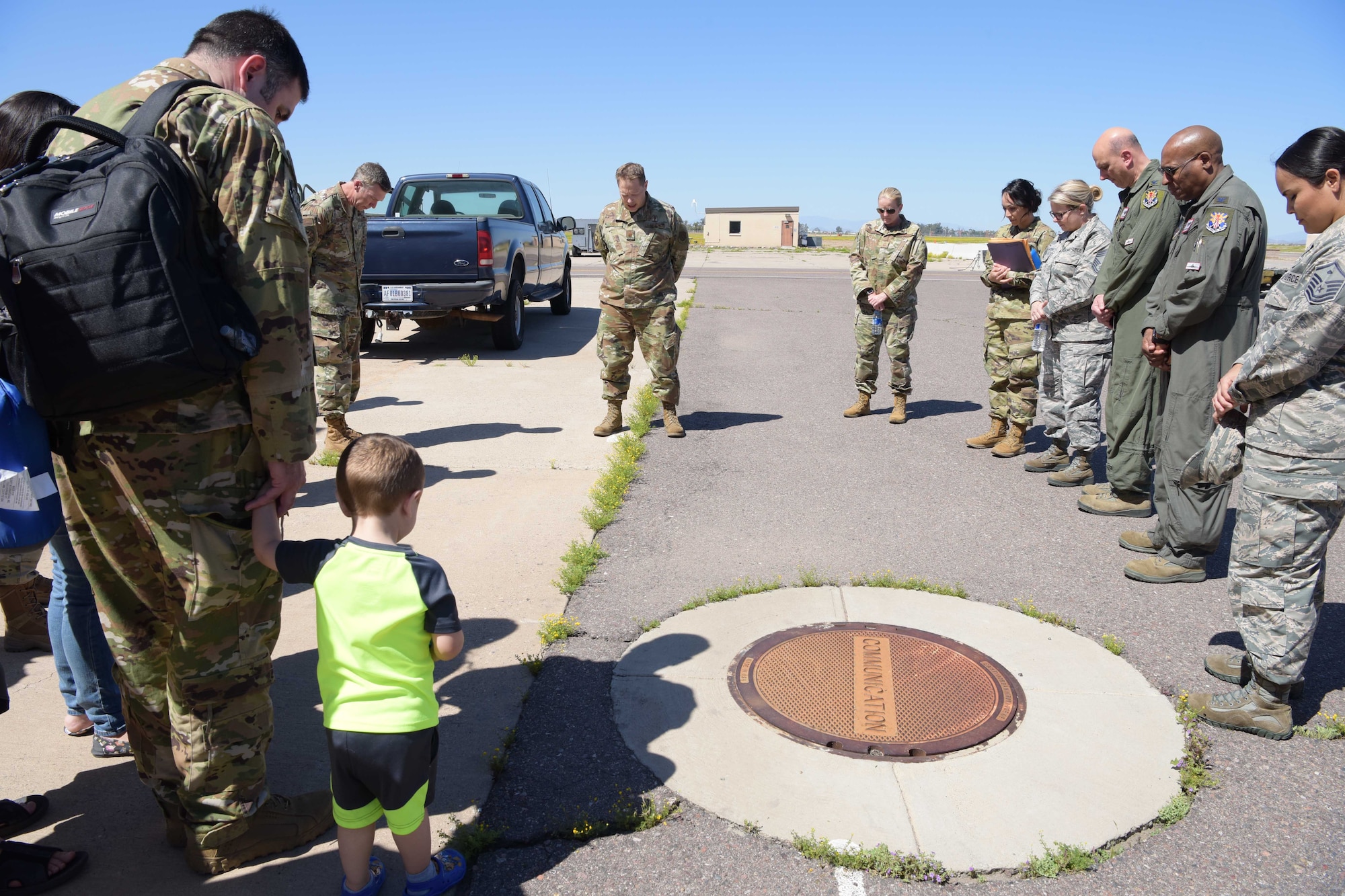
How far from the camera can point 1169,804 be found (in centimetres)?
274

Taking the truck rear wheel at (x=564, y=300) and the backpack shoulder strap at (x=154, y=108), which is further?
the truck rear wheel at (x=564, y=300)

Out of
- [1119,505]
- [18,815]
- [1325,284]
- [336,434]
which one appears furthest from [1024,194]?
[18,815]

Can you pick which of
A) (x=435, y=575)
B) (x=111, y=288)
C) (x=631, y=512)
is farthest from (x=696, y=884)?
(x=631, y=512)

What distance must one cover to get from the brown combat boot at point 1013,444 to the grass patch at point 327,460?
504cm

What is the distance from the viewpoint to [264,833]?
2.51 meters

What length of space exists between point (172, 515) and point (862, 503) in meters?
4.26

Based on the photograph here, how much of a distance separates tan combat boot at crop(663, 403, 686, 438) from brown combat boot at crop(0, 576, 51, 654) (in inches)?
178

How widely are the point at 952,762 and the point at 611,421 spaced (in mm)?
4791

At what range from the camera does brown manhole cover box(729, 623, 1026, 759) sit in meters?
3.06

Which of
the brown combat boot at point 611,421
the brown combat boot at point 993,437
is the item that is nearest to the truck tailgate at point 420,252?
the brown combat boot at point 611,421

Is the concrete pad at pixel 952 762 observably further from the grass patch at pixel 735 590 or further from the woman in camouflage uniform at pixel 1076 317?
the woman in camouflage uniform at pixel 1076 317

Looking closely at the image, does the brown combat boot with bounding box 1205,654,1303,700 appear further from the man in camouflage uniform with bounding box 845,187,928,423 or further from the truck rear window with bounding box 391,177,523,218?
the truck rear window with bounding box 391,177,523,218

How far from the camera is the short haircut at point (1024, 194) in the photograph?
22.3ft

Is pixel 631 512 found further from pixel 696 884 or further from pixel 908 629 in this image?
pixel 696 884
